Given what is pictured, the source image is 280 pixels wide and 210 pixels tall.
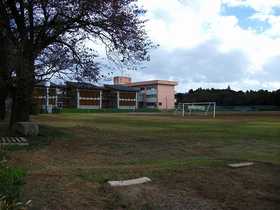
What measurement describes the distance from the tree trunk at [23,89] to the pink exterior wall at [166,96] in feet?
387

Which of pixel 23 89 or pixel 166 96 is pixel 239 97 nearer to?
pixel 166 96

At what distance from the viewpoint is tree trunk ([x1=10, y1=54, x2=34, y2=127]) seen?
52.0 feet

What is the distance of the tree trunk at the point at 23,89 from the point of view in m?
15.9

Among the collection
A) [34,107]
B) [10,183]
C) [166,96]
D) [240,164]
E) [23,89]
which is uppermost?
[166,96]

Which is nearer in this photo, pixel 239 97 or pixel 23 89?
pixel 23 89

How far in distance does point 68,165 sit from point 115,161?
1.41m

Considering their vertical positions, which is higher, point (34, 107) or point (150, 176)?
point (34, 107)

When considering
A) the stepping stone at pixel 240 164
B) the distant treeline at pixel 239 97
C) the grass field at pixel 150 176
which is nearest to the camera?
the grass field at pixel 150 176

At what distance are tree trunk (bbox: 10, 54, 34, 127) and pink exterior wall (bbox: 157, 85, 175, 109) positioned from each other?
4641 inches

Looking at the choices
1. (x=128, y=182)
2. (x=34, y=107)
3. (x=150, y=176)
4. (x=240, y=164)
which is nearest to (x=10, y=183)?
(x=128, y=182)

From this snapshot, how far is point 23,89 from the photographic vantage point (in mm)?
17578

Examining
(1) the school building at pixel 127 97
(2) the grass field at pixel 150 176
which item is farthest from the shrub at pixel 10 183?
(1) the school building at pixel 127 97

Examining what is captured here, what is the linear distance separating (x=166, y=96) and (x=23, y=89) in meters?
125

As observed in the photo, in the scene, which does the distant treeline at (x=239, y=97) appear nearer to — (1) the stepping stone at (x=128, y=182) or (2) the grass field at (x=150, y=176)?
(2) the grass field at (x=150, y=176)
